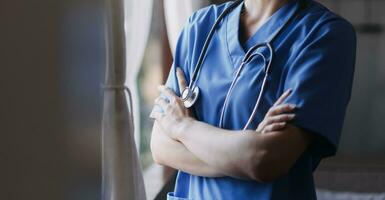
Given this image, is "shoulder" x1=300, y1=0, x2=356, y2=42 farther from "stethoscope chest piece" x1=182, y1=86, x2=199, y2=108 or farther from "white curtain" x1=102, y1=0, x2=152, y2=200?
"white curtain" x1=102, y1=0, x2=152, y2=200

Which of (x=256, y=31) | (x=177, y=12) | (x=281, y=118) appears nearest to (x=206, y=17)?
(x=256, y=31)

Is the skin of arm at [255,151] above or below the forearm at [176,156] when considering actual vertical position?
above

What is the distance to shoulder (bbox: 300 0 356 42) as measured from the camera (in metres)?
1.07

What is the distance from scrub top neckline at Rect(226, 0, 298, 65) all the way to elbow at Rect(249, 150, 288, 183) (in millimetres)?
222

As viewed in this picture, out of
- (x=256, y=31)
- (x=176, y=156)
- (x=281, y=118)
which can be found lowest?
(x=176, y=156)

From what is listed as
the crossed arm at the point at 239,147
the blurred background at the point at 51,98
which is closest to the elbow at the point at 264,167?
the crossed arm at the point at 239,147

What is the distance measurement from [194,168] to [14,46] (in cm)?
45

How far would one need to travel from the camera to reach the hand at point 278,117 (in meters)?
1.03

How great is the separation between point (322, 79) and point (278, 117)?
0.37ft

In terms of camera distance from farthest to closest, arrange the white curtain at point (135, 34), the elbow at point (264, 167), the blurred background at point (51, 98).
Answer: the white curtain at point (135, 34) < the elbow at point (264, 167) < the blurred background at point (51, 98)

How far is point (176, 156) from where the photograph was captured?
3.84 feet

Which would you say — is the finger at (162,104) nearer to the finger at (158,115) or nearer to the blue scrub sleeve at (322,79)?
the finger at (158,115)

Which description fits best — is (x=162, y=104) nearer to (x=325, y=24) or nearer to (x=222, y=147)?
(x=222, y=147)

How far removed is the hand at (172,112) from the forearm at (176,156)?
0.02 metres
